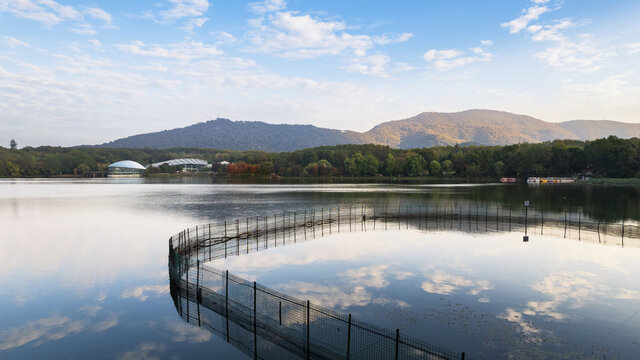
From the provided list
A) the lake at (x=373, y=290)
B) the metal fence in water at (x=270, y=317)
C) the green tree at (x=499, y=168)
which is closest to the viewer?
the metal fence in water at (x=270, y=317)

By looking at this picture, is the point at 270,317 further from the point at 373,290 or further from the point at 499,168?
the point at 499,168

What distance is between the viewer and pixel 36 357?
14594mm

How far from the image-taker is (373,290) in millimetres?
21594

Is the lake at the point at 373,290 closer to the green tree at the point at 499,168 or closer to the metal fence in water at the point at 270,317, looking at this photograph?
the metal fence in water at the point at 270,317

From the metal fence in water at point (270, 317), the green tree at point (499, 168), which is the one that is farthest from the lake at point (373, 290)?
the green tree at point (499, 168)

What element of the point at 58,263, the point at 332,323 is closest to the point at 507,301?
the point at 332,323

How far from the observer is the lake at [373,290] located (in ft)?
51.4

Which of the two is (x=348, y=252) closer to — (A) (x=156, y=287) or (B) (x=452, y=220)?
(A) (x=156, y=287)

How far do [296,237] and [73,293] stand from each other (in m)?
20.1

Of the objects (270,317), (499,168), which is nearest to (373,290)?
(270,317)

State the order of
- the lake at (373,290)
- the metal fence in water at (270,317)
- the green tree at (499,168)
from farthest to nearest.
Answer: the green tree at (499,168) → the lake at (373,290) → the metal fence in water at (270,317)

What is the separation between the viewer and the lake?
15656mm

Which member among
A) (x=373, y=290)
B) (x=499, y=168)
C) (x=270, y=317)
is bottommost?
(x=373, y=290)

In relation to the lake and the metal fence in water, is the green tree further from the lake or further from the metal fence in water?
the lake
